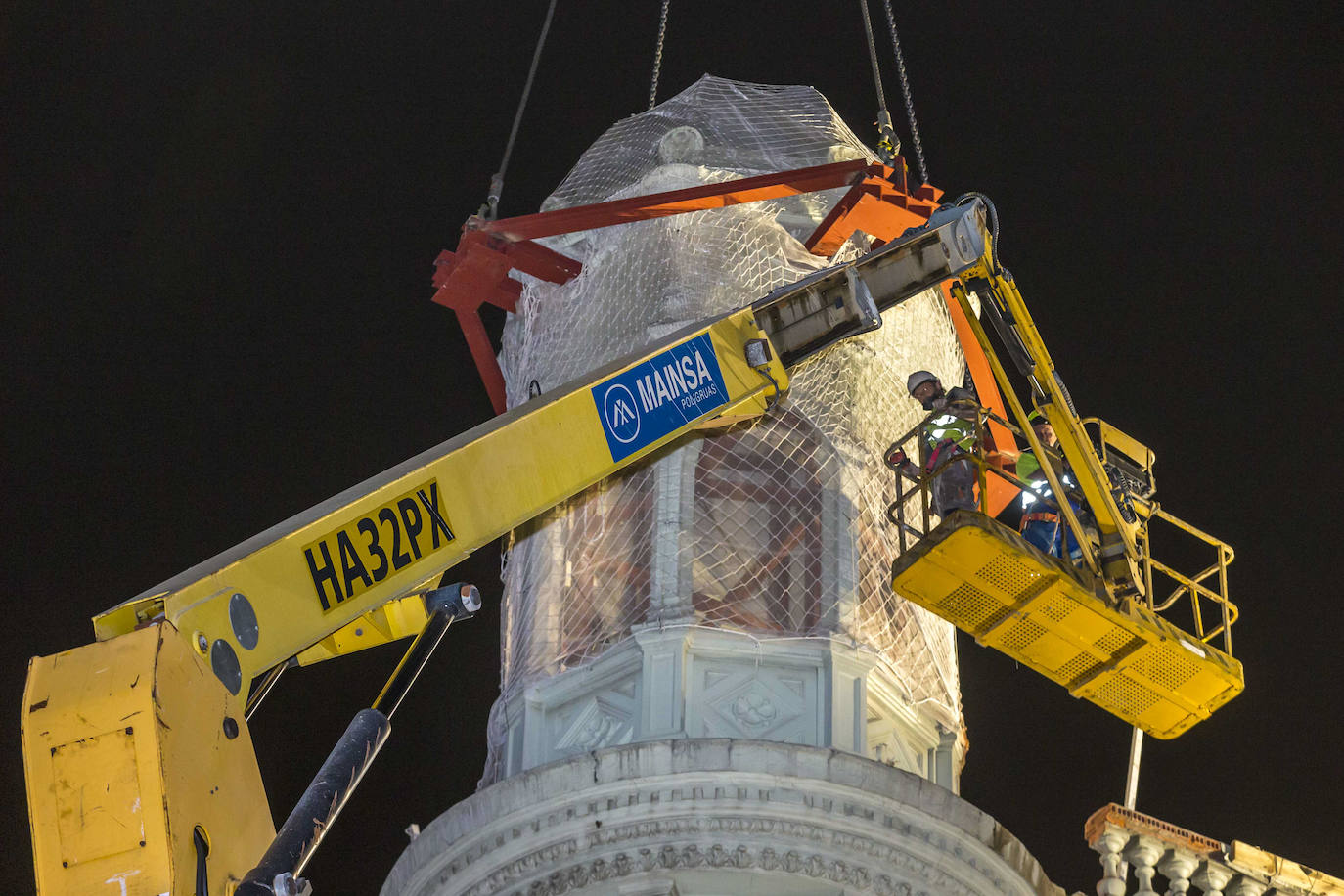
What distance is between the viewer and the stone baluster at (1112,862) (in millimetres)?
17797

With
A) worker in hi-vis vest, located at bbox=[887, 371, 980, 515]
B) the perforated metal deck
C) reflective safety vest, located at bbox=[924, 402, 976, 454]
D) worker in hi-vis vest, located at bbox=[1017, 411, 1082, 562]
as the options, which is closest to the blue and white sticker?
the perforated metal deck

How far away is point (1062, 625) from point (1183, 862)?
253 centimetres

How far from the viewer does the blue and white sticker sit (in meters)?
14.8

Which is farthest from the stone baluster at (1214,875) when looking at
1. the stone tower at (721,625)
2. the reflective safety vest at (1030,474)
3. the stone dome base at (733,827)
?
the reflective safety vest at (1030,474)

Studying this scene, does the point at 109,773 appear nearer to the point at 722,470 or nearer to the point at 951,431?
the point at 722,470

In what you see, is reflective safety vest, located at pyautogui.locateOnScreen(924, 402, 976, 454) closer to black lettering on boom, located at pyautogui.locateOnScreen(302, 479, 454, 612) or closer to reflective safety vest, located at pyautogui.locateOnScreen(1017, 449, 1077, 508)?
reflective safety vest, located at pyautogui.locateOnScreen(1017, 449, 1077, 508)

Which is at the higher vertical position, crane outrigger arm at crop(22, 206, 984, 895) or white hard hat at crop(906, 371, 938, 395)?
white hard hat at crop(906, 371, 938, 395)

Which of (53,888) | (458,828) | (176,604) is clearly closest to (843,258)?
(458,828)

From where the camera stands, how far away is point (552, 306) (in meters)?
21.1

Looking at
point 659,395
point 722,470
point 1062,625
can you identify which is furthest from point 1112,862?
point 659,395

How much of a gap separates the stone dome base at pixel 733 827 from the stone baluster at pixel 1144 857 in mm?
2242

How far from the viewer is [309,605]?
459 inches

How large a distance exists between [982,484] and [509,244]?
6.02 metres

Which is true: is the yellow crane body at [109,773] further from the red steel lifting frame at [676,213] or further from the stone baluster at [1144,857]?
the red steel lifting frame at [676,213]
